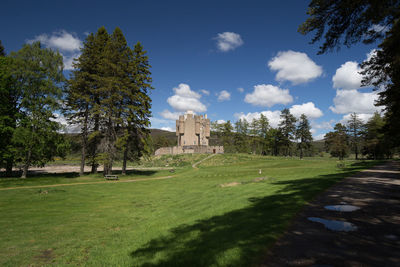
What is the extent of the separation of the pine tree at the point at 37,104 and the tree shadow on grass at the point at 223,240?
24560 mm

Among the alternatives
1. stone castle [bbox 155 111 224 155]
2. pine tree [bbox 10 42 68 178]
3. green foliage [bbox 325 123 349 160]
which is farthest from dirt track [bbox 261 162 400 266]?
green foliage [bbox 325 123 349 160]

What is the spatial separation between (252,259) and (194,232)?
2.64 metres

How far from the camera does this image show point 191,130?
68438 millimetres

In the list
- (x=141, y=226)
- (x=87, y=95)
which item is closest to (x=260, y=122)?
(x=87, y=95)

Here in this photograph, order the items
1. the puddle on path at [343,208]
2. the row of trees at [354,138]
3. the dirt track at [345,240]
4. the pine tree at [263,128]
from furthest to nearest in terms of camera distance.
Answer: the pine tree at [263,128]
the row of trees at [354,138]
the puddle on path at [343,208]
the dirt track at [345,240]

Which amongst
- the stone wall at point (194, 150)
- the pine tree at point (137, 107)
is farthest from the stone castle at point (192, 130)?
the pine tree at point (137, 107)

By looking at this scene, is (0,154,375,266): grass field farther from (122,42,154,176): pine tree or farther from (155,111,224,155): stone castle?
(155,111,224,155): stone castle

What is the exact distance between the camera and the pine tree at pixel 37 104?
23.5 metres

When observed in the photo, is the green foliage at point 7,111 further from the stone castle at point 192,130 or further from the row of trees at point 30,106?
the stone castle at point 192,130

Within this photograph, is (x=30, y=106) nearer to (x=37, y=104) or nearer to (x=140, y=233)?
(x=37, y=104)

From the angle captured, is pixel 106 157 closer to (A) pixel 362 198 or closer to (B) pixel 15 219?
(B) pixel 15 219

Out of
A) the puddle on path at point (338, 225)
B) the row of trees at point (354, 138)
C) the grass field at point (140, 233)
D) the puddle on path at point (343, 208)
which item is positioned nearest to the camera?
the grass field at point (140, 233)

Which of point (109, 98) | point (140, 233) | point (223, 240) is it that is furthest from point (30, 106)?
point (223, 240)

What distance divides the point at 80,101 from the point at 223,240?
30.1 m
